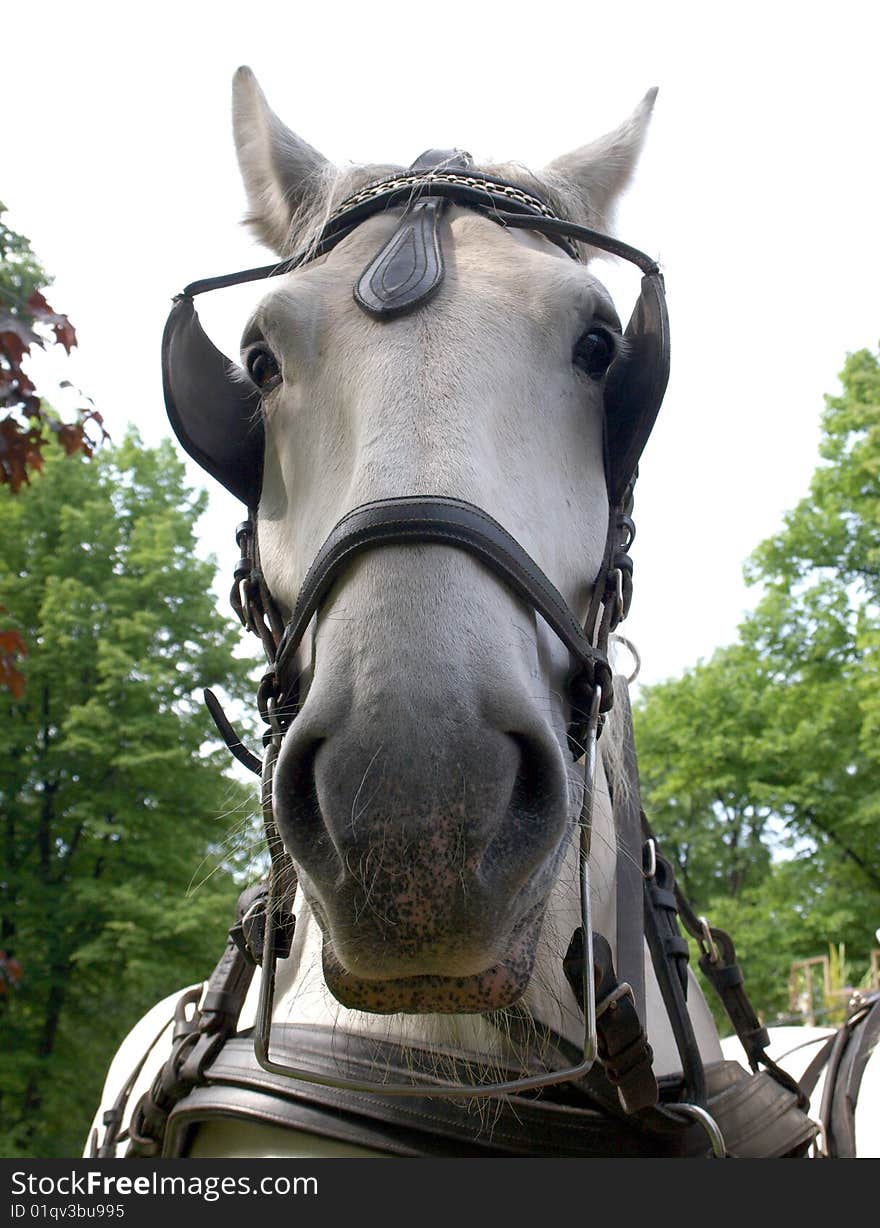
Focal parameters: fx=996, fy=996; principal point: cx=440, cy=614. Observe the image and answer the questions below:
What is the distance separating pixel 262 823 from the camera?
7.11 ft

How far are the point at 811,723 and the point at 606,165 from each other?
43.4 ft


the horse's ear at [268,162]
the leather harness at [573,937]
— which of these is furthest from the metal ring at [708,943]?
the horse's ear at [268,162]

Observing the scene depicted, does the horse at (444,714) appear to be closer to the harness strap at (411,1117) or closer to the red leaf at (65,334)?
the harness strap at (411,1117)

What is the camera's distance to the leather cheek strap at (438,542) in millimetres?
1589

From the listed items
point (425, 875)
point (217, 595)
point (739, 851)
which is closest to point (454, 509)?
point (425, 875)

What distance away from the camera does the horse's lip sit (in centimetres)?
153

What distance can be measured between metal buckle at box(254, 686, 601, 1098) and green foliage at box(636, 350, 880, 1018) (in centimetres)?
1181

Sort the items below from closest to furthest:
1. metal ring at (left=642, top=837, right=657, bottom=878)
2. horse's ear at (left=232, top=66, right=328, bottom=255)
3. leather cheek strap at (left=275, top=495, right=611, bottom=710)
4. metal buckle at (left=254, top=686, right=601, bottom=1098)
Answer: leather cheek strap at (left=275, top=495, right=611, bottom=710), metal buckle at (left=254, top=686, right=601, bottom=1098), metal ring at (left=642, top=837, right=657, bottom=878), horse's ear at (left=232, top=66, right=328, bottom=255)

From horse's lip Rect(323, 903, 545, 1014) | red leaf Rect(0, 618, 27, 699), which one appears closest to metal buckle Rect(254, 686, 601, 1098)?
horse's lip Rect(323, 903, 545, 1014)

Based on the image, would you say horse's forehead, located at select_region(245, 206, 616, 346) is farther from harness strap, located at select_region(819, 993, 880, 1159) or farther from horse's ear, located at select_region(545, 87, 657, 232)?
harness strap, located at select_region(819, 993, 880, 1159)

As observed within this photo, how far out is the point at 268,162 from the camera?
113 inches

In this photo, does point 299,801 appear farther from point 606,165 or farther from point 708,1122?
point 606,165

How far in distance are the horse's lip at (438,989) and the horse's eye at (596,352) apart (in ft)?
3.85

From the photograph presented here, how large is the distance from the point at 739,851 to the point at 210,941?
13.6m
